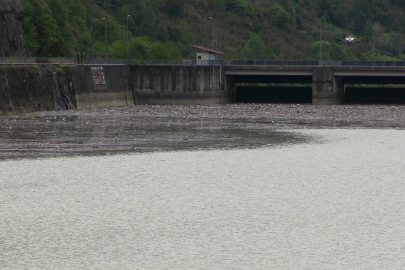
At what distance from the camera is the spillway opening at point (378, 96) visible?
94.9m

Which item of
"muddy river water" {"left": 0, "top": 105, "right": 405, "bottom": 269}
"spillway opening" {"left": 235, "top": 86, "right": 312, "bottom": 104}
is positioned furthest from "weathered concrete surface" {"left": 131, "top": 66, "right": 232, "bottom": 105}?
"muddy river water" {"left": 0, "top": 105, "right": 405, "bottom": 269}

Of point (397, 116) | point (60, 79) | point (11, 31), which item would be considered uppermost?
point (11, 31)

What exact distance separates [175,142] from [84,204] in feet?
62.8

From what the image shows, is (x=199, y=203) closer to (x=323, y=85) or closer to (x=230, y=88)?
(x=323, y=85)

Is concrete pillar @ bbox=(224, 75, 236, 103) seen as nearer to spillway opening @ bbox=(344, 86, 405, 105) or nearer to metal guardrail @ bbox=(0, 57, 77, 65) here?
spillway opening @ bbox=(344, 86, 405, 105)

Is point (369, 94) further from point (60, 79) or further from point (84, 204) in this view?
point (84, 204)

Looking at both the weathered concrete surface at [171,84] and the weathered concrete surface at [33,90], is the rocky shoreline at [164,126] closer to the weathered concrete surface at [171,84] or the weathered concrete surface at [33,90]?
the weathered concrete surface at [33,90]

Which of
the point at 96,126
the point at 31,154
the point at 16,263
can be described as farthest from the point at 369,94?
the point at 16,263

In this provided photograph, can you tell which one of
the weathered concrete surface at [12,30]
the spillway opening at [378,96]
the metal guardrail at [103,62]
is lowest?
the spillway opening at [378,96]

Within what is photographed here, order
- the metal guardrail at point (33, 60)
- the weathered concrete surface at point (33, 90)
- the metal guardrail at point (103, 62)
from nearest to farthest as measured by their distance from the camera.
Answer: the weathered concrete surface at point (33, 90)
the metal guardrail at point (33, 60)
the metal guardrail at point (103, 62)

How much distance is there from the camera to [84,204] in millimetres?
23234

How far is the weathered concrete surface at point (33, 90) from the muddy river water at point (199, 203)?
16742mm

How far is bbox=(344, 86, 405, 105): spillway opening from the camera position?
9488 centimetres

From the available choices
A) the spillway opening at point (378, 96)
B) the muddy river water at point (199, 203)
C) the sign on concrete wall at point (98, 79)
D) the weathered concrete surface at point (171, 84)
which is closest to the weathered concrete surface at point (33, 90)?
the sign on concrete wall at point (98, 79)
